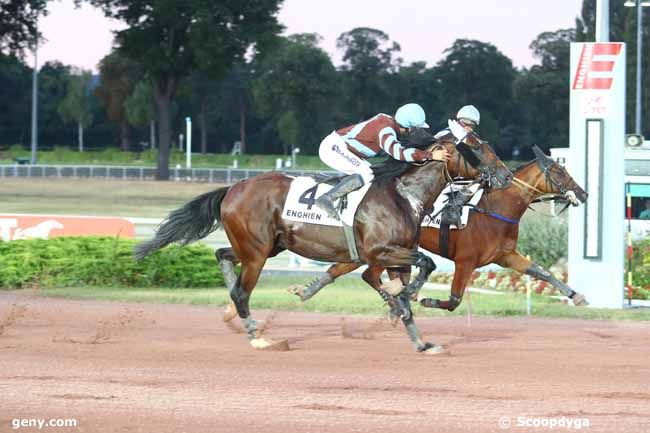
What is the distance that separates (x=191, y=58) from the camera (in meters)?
53.5

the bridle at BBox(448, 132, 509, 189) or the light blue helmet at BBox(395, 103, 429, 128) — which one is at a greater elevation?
the light blue helmet at BBox(395, 103, 429, 128)

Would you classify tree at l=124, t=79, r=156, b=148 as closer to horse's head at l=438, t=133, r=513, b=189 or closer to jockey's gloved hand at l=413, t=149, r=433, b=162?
horse's head at l=438, t=133, r=513, b=189

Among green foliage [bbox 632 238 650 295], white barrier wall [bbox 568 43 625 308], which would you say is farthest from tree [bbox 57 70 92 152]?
white barrier wall [bbox 568 43 625 308]

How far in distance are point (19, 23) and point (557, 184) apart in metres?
39.2

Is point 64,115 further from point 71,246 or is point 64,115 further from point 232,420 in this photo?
point 232,420

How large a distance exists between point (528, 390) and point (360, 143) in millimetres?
2987

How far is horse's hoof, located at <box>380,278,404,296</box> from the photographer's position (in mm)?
10172

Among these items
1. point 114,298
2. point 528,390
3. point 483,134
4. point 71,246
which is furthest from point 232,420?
point 483,134

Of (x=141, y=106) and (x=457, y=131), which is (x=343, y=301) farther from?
(x=141, y=106)

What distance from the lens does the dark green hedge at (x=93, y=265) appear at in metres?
17.2

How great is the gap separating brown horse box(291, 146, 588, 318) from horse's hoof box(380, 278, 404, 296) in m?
1.29

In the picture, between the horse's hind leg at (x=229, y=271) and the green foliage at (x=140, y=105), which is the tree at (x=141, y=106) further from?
the horse's hind leg at (x=229, y=271)

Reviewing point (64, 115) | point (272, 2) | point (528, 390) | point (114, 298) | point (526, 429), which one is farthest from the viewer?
point (64, 115)

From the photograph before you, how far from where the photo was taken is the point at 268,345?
35.3 feet
